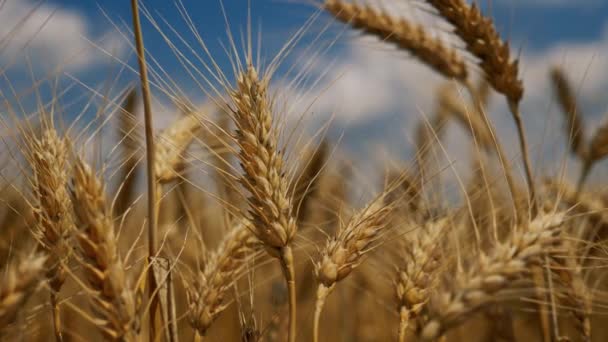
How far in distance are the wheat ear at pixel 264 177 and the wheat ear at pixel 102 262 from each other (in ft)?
1.23

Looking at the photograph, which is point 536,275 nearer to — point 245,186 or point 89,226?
point 245,186

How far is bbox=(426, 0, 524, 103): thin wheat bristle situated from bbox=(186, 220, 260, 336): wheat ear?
124 centimetres

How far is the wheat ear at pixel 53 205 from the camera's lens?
145 centimetres

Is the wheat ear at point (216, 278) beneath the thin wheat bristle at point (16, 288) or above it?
beneath

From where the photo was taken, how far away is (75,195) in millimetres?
1229

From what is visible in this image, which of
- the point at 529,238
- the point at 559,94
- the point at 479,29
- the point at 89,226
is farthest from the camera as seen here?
the point at 559,94

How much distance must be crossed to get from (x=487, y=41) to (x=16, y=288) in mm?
1965

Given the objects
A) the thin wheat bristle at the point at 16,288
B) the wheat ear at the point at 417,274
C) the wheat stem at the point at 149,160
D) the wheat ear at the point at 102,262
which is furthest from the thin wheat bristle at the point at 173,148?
the wheat ear at the point at 417,274

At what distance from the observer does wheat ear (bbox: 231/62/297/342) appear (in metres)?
1.47

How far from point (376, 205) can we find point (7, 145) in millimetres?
1023

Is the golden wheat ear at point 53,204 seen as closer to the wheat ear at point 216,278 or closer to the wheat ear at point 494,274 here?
the wheat ear at point 216,278

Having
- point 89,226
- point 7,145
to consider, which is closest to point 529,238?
point 89,226

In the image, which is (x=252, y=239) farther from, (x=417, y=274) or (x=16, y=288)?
(x=16, y=288)

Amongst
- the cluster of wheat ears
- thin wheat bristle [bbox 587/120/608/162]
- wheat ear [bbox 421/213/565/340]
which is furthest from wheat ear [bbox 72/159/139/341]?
thin wheat bristle [bbox 587/120/608/162]
